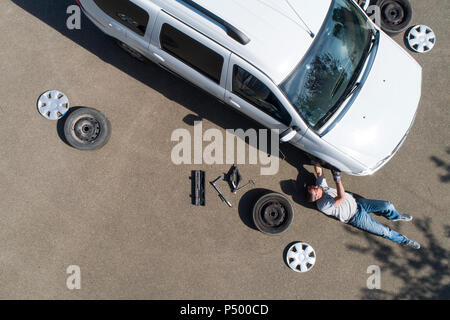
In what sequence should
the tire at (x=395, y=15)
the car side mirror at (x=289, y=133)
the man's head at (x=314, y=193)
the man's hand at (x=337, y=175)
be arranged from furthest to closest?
the tire at (x=395, y=15) < the man's head at (x=314, y=193) < the man's hand at (x=337, y=175) < the car side mirror at (x=289, y=133)

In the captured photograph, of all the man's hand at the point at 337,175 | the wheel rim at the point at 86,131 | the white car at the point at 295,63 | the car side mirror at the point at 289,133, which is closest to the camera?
the white car at the point at 295,63

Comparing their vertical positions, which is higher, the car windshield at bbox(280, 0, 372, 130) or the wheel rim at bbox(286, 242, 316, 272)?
the car windshield at bbox(280, 0, 372, 130)

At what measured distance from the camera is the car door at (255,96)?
457 cm

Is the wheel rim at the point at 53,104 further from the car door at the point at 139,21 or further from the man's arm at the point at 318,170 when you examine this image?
the man's arm at the point at 318,170

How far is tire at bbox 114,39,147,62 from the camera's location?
555cm

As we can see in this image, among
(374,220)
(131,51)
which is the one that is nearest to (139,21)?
(131,51)

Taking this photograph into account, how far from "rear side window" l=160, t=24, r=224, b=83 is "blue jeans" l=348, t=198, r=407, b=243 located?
10.2 ft

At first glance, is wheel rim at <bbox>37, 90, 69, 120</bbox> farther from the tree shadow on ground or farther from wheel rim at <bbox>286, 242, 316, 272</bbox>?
the tree shadow on ground

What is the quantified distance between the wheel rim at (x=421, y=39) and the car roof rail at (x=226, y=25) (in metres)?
3.56

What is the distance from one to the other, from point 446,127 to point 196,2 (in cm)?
470

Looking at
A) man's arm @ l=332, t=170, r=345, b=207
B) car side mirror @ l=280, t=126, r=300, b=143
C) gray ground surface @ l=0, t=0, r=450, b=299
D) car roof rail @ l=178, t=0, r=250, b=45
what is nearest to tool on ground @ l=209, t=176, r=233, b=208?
gray ground surface @ l=0, t=0, r=450, b=299

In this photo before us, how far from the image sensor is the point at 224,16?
14.5 ft

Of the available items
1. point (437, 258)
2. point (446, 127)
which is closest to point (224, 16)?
point (446, 127)

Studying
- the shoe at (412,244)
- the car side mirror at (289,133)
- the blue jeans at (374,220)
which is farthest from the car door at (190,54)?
the shoe at (412,244)
